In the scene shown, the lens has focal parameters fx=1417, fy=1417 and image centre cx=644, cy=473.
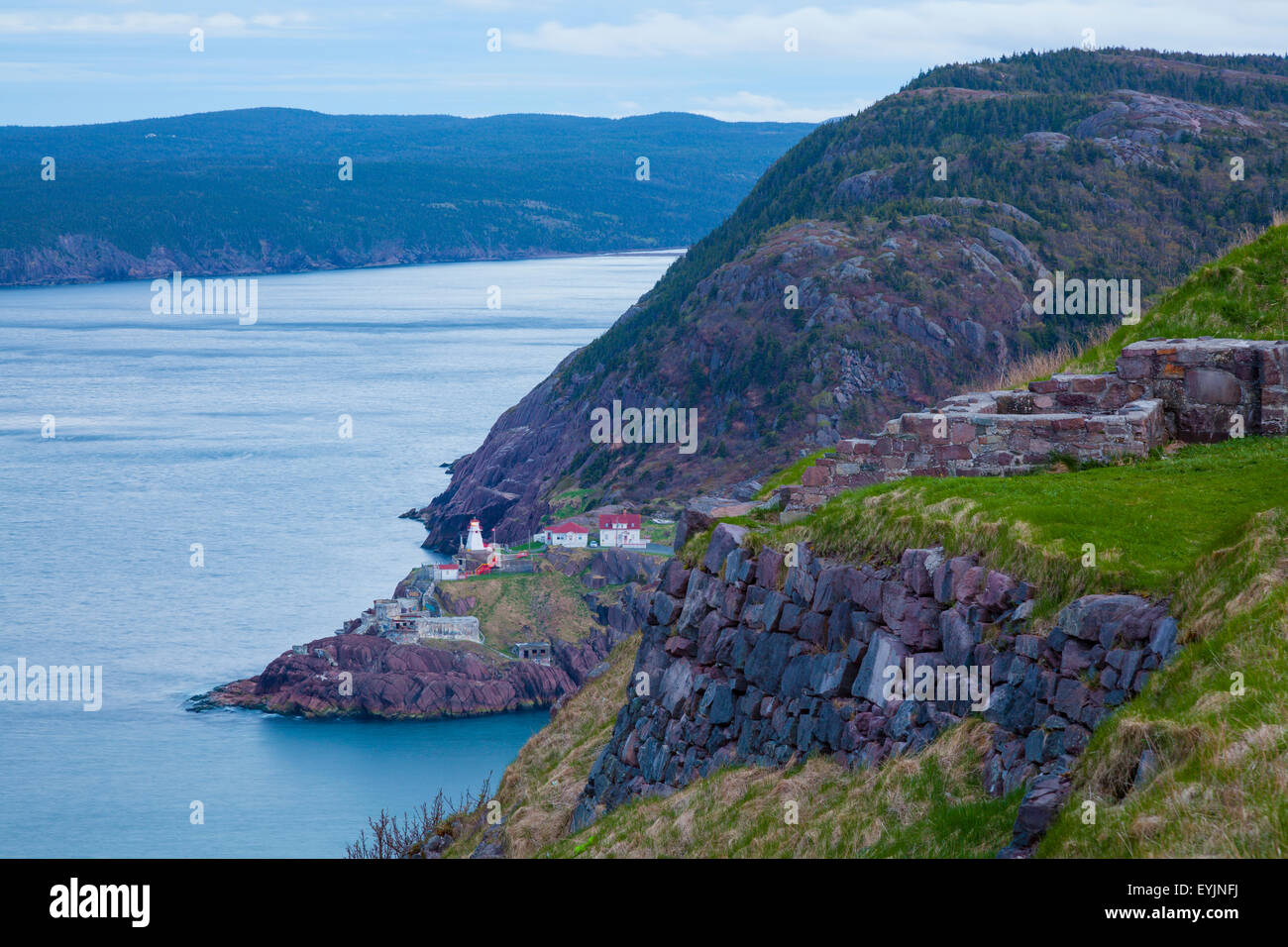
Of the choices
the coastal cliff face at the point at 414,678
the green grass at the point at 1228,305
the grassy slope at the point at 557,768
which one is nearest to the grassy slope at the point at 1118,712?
the grassy slope at the point at 557,768

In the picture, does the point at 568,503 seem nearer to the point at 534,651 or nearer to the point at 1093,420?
the point at 534,651

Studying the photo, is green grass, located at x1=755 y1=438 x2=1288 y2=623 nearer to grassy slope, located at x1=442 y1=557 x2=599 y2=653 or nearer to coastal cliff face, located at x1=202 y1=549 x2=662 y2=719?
coastal cliff face, located at x1=202 y1=549 x2=662 y2=719

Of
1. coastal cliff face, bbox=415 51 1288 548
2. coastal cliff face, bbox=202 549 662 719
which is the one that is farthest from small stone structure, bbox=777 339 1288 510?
coastal cliff face, bbox=415 51 1288 548

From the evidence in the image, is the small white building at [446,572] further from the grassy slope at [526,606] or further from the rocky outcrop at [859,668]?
the rocky outcrop at [859,668]

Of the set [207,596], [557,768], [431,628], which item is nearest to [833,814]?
[557,768]
